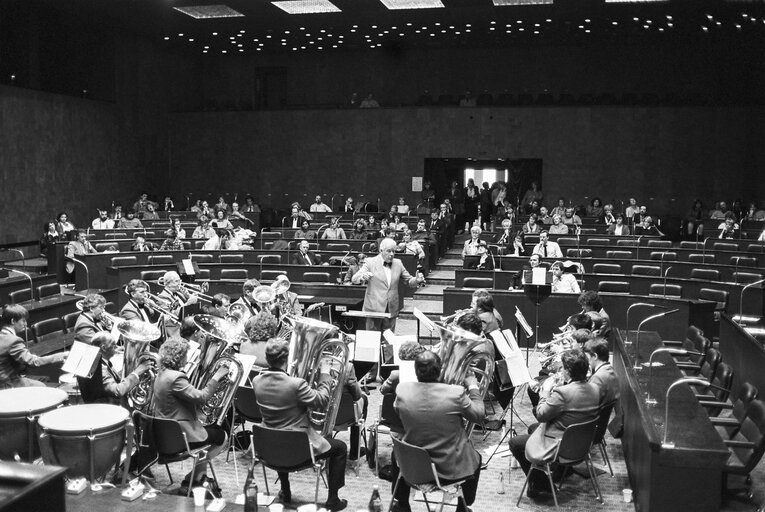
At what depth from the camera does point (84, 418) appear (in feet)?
16.9

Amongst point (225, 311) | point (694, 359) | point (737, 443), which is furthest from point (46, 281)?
point (737, 443)

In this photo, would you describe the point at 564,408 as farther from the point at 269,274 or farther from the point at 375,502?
the point at 269,274

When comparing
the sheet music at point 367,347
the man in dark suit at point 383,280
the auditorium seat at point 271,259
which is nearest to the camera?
the sheet music at point 367,347

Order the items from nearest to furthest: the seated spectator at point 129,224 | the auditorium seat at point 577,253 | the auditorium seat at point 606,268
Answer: the auditorium seat at point 606,268
the auditorium seat at point 577,253
the seated spectator at point 129,224

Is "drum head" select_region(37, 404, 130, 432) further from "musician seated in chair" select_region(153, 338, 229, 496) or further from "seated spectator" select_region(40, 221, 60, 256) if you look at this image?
"seated spectator" select_region(40, 221, 60, 256)

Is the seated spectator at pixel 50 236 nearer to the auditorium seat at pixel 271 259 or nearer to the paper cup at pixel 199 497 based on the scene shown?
the auditorium seat at pixel 271 259

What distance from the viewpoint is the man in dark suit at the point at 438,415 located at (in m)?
4.97

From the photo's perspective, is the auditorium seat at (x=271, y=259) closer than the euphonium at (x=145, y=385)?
No

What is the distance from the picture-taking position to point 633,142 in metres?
23.1

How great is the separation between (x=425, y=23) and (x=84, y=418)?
1987cm

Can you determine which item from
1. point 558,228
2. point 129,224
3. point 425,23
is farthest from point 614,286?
point 425,23

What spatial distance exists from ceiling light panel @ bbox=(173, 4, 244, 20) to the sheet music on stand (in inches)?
659

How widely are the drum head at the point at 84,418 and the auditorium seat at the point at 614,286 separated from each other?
8750 mm

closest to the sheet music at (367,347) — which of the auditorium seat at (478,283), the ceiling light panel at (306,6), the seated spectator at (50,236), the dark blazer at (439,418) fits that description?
the dark blazer at (439,418)
